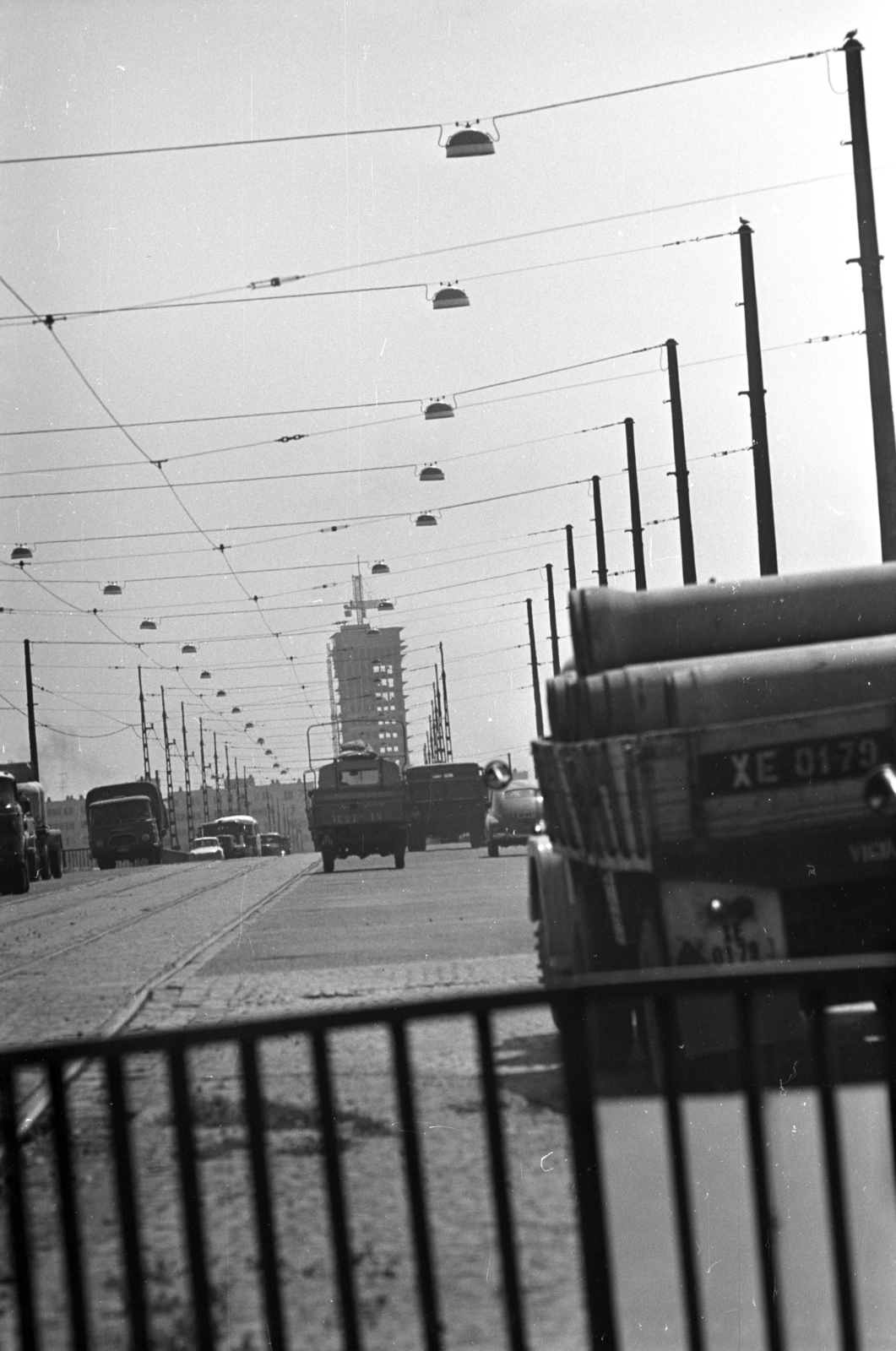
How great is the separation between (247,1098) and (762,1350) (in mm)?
1413

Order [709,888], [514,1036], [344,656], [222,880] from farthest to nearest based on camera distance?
[344,656]
[222,880]
[709,888]
[514,1036]

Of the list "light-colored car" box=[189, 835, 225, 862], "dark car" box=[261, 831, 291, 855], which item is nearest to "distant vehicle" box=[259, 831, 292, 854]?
"dark car" box=[261, 831, 291, 855]

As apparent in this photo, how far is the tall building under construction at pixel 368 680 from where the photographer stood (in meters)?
79.0

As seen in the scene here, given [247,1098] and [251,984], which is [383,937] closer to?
[251,984]

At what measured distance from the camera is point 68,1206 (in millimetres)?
3465

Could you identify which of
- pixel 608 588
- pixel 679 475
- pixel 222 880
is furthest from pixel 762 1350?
pixel 222 880

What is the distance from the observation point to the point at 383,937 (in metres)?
19.0

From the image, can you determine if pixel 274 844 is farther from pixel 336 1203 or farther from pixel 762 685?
pixel 336 1203

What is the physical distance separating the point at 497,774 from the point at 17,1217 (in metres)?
8.52

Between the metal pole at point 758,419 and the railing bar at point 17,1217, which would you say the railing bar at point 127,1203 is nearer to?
the railing bar at point 17,1217

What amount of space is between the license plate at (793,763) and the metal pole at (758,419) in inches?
666

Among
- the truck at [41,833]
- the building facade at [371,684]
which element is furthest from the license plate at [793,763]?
the building facade at [371,684]

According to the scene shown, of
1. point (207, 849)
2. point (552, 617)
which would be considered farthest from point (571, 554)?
point (207, 849)

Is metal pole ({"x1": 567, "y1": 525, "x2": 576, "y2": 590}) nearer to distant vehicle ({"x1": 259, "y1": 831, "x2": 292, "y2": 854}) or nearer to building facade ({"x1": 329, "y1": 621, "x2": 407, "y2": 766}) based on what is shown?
building facade ({"x1": 329, "y1": 621, "x2": 407, "y2": 766})
